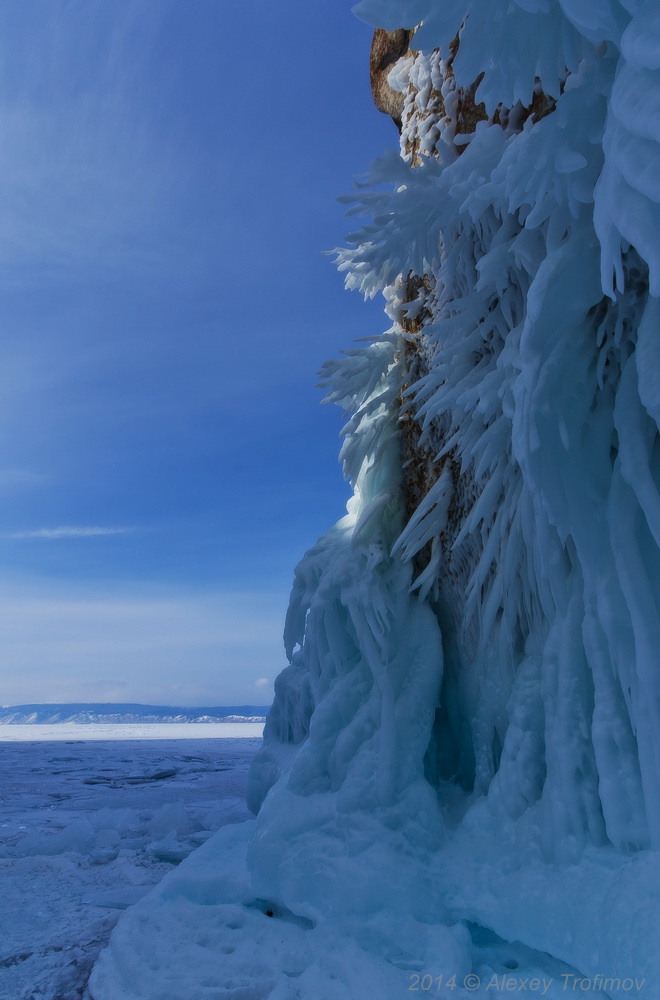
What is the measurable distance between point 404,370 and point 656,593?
242 cm

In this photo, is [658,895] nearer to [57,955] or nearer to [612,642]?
[612,642]

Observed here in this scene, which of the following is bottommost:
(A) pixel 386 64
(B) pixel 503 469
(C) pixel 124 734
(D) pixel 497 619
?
(C) pixel 124 734

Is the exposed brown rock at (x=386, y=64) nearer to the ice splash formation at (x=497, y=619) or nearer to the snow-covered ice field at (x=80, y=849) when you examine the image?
the ice splash formation at (x=497, y=619)

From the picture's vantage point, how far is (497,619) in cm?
329

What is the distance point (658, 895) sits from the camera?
6.23 ft

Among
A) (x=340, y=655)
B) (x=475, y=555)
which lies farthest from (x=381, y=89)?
(x=340, y=655)

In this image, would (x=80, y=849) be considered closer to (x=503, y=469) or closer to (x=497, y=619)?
(x=497, y=619)

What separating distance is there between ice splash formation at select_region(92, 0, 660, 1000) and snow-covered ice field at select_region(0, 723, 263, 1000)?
0.92 ft

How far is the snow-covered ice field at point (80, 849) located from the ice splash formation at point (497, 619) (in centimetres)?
28

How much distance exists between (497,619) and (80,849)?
3.66 meters

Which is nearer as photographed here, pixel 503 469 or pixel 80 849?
pixel 503 469

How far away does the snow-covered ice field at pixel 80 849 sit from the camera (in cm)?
251

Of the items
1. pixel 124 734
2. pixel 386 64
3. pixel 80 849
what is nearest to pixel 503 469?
pixel 386 64

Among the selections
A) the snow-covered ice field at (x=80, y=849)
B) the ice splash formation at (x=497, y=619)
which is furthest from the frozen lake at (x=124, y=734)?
the ice splash formation at (x=497, y=619)
